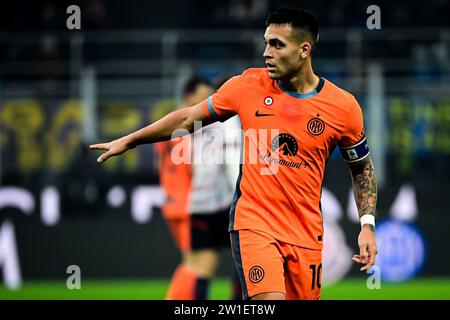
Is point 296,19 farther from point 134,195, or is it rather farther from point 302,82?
point 134,195

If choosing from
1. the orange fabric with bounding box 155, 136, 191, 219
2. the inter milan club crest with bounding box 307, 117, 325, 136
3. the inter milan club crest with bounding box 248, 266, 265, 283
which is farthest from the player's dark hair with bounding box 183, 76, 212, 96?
the inter milan club crest with bounding box 248, 266, 265, 283

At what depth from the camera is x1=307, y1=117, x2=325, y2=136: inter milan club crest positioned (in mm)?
5867

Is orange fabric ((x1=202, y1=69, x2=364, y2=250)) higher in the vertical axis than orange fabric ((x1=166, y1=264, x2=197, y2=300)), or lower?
higher

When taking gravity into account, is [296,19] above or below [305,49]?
above

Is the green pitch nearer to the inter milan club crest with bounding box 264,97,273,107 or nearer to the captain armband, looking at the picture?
the captain armband

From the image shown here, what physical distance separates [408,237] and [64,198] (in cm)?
407

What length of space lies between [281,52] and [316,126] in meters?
0.47

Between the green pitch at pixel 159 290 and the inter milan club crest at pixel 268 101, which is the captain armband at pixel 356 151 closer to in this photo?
the inter milan club crest at pixel 268 101

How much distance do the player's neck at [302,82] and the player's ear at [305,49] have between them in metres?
0.07

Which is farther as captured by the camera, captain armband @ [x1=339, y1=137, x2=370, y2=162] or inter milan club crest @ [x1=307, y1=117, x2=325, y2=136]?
captain armband @ [x1=339, y1=137, x2=370, y2=162]

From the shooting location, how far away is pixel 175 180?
30.4 ft

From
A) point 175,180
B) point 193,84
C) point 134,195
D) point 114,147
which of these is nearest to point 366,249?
point 114,147

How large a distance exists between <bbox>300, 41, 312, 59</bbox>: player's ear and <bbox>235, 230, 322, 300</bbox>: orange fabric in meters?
1.07
